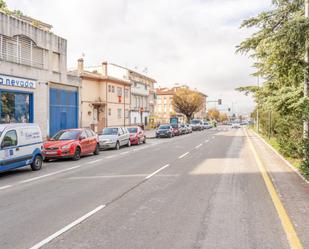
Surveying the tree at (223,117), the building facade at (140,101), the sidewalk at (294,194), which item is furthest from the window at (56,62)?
the tree at (223,117)

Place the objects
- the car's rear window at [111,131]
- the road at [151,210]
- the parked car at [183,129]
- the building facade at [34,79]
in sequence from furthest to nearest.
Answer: the parked car at [183,129], the car's rear window at [111,131], the building facade at [34,79], the road at [151,210]

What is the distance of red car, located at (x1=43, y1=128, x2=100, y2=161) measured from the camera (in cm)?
1772

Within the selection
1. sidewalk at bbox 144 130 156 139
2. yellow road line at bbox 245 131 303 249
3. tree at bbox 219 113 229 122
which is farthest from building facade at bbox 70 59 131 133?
Result: tree at bbox 219 113 229 122

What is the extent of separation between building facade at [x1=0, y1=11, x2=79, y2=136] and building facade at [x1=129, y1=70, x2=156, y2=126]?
25.2 m

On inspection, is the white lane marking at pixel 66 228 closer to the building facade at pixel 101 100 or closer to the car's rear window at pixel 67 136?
the car's rear window at pixel 67 136

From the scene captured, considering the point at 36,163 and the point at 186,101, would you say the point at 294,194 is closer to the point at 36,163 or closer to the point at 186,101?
the point at 36,163

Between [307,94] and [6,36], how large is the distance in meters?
20.1

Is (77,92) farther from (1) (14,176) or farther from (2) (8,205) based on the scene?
(2) (8,205)

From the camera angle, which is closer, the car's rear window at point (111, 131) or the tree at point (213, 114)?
the car's rear window at point (111, 131)

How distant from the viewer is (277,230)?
601cm

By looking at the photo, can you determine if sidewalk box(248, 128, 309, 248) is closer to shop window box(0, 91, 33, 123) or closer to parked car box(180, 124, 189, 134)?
shop window box(0, 91, 33, 123)

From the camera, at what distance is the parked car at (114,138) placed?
79.8 feet

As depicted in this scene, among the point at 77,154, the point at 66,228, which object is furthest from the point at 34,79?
the point at 66,228

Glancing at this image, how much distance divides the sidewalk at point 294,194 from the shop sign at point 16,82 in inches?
704
